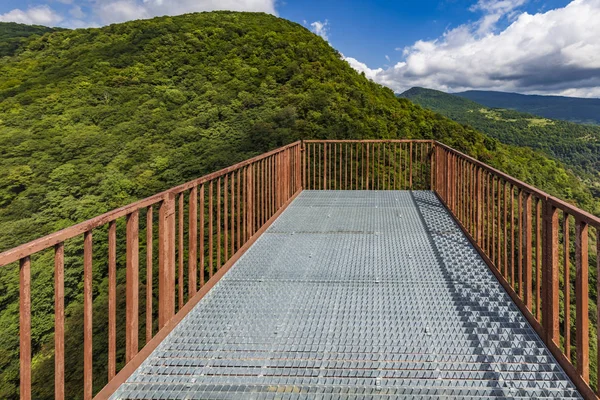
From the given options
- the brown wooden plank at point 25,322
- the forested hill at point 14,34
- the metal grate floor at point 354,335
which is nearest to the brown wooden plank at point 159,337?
the metal grate floor at point 354,335

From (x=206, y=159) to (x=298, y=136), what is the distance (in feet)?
19.3

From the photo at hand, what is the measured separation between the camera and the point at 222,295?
2.41m

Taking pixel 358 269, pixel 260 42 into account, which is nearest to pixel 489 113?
pixel 260 42

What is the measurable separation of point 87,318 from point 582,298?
6.78ft

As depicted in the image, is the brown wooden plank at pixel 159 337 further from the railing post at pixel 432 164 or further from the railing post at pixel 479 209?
the railing post at pixel 432 164

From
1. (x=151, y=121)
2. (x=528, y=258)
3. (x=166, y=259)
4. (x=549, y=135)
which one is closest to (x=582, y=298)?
(x=528, y=258)

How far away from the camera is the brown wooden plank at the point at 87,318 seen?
136 cm

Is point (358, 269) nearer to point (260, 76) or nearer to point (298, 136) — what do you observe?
point (298, 136)

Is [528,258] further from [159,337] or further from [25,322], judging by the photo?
[25,322]

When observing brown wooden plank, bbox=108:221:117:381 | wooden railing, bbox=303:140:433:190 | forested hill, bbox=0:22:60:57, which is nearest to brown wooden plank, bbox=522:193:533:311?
brown wooden plank, bbox=108:221:117:381

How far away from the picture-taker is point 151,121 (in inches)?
1046

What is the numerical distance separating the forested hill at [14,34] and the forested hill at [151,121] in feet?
12.7

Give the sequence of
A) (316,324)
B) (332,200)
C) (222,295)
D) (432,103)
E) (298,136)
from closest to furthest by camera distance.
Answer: (316,324)
(222,295)
(332,200)
(298,136)
(432,103)

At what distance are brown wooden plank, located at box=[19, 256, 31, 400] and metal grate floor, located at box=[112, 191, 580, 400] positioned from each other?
0.48 meters
